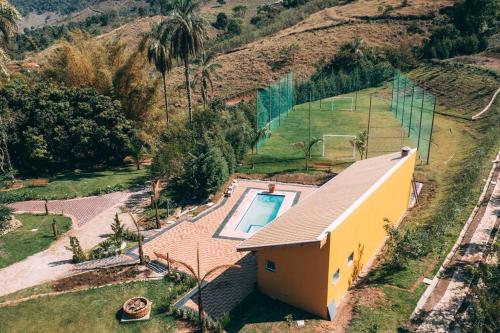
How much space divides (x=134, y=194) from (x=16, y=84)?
50.2 feet

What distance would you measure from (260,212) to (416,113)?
1912 centimetres

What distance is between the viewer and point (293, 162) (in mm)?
32219

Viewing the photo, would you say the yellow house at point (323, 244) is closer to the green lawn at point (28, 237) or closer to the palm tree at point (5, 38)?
the green lawn at point (28, 237)

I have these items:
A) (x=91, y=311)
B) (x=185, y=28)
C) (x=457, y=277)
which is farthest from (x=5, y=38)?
(x=457, y=277)

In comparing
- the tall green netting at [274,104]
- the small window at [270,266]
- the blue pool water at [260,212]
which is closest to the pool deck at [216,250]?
the blue pool water at [260,212]

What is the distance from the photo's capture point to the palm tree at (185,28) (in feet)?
104

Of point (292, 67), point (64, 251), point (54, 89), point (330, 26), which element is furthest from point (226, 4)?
point (64, 251)

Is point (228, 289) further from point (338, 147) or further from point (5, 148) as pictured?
point (5, 148)

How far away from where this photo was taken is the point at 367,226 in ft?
58.7

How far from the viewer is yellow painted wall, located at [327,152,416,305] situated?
50.1ft

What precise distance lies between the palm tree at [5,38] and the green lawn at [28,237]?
8.07 metres

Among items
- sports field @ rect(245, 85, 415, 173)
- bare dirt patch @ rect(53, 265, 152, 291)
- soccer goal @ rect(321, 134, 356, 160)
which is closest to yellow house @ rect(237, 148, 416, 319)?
bare dirt patch @ rect(53, 265, 152, 291)

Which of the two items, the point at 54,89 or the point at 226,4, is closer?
the point at 54,89

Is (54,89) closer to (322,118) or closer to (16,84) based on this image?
(16,84)
